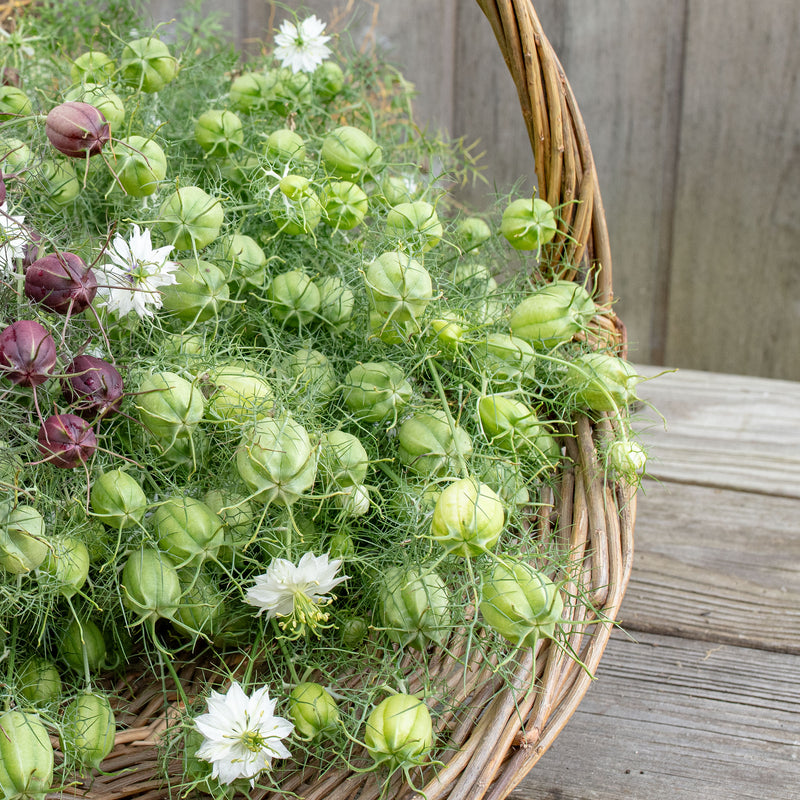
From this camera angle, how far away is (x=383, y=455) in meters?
0.58

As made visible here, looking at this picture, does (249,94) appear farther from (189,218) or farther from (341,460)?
(341,460)

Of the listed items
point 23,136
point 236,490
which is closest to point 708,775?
point 236,490

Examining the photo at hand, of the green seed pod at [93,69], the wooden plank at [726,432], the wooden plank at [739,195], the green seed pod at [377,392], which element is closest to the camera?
the green seed pod at [377,392]

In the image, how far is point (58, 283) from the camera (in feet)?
1.52

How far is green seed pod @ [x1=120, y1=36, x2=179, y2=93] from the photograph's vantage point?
65cm

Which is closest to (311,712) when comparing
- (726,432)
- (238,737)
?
(238,737)

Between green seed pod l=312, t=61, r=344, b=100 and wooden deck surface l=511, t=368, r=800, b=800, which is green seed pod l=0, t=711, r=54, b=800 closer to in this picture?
wooden deck surface l=511, t=368, r=800, b=800

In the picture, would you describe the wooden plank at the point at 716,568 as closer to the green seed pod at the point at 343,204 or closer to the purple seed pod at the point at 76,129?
the green seed pod at the point at 343,204

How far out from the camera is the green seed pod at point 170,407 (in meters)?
0.46

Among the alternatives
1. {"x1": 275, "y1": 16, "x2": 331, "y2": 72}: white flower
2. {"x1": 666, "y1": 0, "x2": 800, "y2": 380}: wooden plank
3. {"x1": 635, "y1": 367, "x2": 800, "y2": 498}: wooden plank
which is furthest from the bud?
{"x1": 666, "y1": 0, "x2": 800, "y2": 380}: wooden plank

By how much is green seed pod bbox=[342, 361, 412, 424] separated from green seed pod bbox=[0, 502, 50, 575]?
21cm

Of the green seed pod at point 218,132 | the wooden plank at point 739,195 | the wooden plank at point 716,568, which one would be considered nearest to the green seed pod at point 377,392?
the green seed pod at point 218,132

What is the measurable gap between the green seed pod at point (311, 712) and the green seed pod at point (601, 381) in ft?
0.91

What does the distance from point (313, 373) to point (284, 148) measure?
19 centimetres
